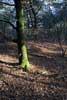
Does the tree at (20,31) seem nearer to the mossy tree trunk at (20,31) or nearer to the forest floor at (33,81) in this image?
the mossy tree trunk at (20,31)

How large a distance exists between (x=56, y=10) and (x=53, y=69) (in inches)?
827

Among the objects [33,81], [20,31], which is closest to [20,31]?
[20,31]

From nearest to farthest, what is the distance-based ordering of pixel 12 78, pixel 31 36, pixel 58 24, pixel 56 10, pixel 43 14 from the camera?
pixel 12 78 < pixel 58 24 < pixel 31 36 < pixel 56 10 < pixel 43 14

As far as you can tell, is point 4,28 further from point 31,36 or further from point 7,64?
point 7,64

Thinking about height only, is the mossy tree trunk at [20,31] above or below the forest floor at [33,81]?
above

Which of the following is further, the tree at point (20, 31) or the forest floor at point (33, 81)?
the tree at point (20, 31)

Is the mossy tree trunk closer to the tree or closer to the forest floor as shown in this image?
the tree

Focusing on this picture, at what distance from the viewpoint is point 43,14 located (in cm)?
3972

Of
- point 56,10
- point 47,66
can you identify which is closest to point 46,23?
point 56,10

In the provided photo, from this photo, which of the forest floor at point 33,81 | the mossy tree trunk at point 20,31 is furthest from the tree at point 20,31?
the forest floor at point 33,81

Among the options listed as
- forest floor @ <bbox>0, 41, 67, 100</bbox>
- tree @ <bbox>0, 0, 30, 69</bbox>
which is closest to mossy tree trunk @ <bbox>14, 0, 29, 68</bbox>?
tree @ <bbox>0, 0, 30, 69</bbox>

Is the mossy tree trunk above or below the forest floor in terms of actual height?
above

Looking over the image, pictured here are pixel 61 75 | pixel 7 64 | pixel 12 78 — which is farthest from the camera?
pixel 7 64

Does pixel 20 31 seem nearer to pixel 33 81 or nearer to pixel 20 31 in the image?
pixel 20 31
